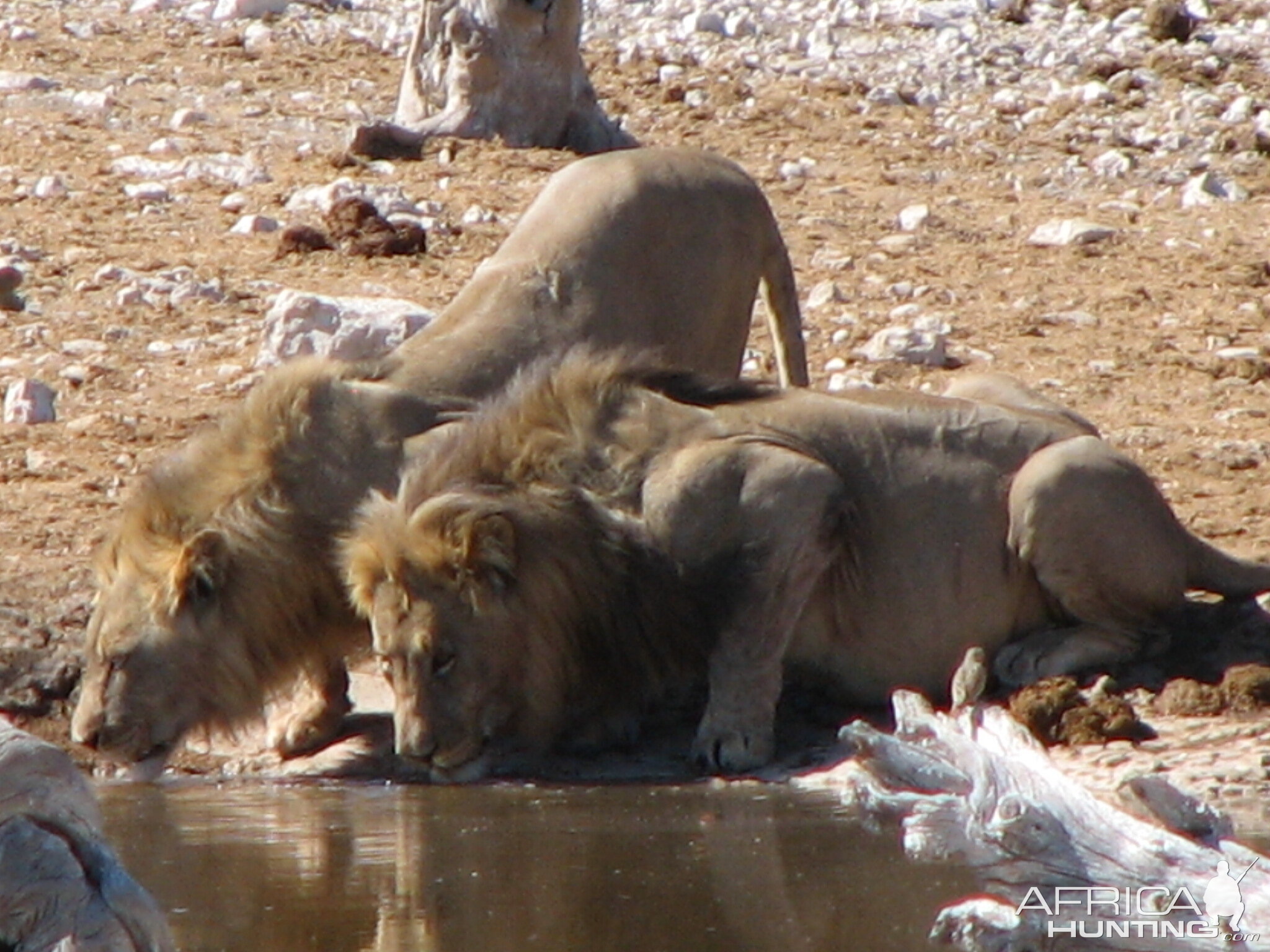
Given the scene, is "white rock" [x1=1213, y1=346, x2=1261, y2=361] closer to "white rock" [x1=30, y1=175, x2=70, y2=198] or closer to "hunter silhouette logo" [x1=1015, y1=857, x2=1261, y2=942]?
"white rock" [x1=30, y1=175, x2=70, y2=198]

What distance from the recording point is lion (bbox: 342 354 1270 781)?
676cm

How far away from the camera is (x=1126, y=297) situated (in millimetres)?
10391

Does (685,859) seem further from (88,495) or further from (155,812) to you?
(88,495)

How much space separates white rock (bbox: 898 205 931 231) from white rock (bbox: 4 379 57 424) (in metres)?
3.79

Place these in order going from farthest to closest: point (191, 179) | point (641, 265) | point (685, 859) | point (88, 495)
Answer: point (191, 179), point (88, 495), point (641, 265), point (685, 859)

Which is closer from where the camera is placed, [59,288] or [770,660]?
[770,660]

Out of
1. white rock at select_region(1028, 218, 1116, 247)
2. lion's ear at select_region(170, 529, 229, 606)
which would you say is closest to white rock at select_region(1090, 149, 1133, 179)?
white rock at select_region(1028, 218, 1116, 247)

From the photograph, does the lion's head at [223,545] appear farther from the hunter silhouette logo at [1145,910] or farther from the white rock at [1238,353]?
the white rock at [1238,353]

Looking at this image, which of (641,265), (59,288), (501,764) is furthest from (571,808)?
(59,288)

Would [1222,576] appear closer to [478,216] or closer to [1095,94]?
[478,216]

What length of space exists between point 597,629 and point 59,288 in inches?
159

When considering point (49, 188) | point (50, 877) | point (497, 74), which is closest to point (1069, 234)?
point (497, 74)

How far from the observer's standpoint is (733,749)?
6.83 metres

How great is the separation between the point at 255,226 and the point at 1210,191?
13.6ft
